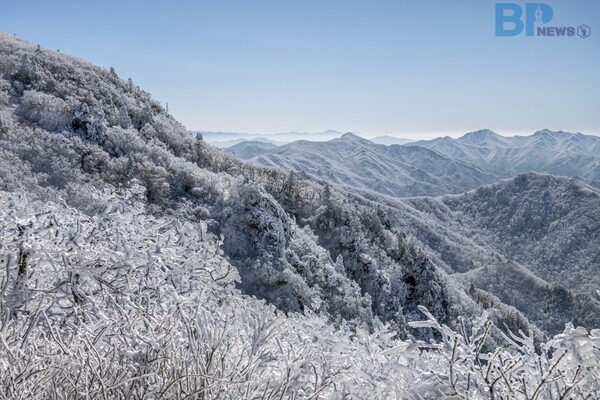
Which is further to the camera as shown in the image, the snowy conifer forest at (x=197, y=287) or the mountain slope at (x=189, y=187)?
the mountain slope at (x=189, y=187)

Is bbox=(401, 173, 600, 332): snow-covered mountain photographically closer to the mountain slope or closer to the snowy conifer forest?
the snowy conifer forest

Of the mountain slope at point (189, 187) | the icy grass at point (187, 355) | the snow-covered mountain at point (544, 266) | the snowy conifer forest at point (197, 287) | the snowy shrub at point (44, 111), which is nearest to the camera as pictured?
the icy grass at point (187, 355)

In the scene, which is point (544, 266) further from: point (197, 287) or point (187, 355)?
point (187, 355)

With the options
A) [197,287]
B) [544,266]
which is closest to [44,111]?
[197,287]

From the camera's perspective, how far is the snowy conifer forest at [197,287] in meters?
3.17

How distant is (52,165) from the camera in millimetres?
27062

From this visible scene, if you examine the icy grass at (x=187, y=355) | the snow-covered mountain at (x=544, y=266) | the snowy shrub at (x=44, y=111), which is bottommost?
the snow-covered mountain at (x=544, y=266)

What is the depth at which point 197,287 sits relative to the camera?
15.5 ft

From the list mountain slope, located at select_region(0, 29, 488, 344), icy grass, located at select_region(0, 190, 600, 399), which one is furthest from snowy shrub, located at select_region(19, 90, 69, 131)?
icy grass, located at select_region(0, 190, 600, 399)

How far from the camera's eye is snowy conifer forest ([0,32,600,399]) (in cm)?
317

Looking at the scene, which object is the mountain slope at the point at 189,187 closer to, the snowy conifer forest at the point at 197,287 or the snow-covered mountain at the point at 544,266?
the snowy conifer forest at the point at 197,287

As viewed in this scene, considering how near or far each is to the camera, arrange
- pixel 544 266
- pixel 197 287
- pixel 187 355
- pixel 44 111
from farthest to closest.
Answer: pixel 544 266
pixel 44 111
pixel 197 287
pixel 187 355

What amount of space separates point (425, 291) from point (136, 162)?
3248cm

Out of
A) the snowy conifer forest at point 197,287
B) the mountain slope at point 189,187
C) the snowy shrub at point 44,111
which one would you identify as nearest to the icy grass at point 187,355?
the snowy conifer forest at point 197,287
